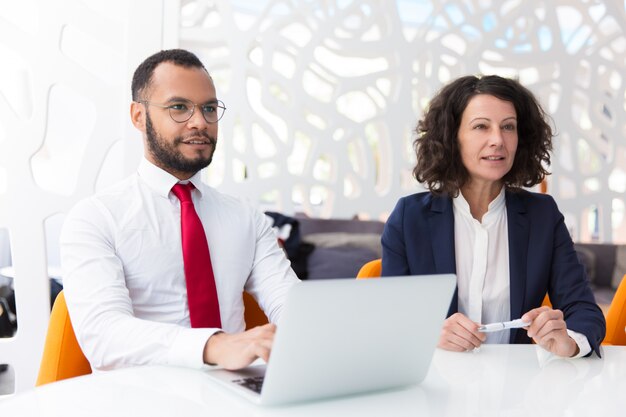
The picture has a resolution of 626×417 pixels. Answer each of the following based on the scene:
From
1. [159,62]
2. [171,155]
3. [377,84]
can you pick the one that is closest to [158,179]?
[171,155]

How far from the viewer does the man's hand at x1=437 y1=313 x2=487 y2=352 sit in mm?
1647

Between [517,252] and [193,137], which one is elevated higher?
[193,137]

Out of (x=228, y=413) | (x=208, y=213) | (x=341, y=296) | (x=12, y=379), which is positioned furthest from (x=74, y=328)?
(x=12, y=379)

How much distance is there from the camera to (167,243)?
187 centimetres

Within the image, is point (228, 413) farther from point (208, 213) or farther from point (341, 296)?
point (208, 213)

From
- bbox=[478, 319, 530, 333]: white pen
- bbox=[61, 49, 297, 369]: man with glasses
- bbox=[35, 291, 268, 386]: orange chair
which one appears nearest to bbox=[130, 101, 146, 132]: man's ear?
bbox=[61, 49, 297, 369]: man with glasses

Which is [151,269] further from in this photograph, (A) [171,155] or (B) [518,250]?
(B) [518,250]

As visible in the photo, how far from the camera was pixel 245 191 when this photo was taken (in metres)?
4.28

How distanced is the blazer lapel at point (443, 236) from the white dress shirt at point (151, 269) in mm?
436

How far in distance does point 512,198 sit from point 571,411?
1099 mm

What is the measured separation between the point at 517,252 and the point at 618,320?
439mm

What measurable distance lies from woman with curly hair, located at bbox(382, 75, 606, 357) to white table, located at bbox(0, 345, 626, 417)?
0.60 meters

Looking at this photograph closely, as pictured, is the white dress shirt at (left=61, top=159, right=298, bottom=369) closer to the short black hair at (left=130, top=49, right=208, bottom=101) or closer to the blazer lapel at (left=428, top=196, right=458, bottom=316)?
the short black hair at (left=130, top=49, right=208, bottom=101)

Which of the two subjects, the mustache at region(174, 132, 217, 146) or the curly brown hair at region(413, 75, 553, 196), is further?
the curly brown hair at region(413, 75, 553, 196)
